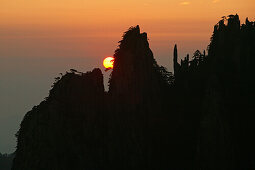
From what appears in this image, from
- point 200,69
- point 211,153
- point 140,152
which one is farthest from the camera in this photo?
point 200,69

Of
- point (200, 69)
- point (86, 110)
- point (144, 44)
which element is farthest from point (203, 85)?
point (86, 110)

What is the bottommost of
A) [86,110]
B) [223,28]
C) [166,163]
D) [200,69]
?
[166,163]

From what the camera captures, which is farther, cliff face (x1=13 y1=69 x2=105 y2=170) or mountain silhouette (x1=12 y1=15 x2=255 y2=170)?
cliff face (x1=13 y1=69 x2=105 y2=170)

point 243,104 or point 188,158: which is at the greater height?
point 243,104

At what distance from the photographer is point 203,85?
239 feet

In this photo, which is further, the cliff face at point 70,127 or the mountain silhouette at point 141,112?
the cliff face at point 70,127

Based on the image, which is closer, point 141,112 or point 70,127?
point 141,112

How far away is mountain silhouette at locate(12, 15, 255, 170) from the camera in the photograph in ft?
230

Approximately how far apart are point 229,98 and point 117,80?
14350 millimetres

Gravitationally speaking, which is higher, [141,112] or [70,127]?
[141,112]

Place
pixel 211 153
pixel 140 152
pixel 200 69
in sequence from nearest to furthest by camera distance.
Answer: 1. pixel 211 153
2. pixel 140 152
3. pixel 200 69

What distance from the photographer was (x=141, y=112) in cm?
7188

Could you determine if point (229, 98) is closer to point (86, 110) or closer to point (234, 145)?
point (234, 145)

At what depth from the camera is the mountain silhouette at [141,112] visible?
7000cm
